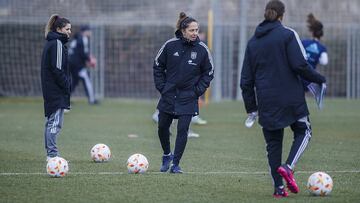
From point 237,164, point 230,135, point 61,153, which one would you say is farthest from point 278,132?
point 230,135

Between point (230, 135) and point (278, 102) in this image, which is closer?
point (278, 102)

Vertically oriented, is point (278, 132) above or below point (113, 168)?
above

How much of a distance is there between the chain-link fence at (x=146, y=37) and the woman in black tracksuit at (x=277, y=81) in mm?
17086

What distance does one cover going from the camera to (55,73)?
10.8 m

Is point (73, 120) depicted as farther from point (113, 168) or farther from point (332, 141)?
point (113, 168)

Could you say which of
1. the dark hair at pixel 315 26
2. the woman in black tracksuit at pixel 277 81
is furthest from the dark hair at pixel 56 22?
the dark hair at pixel 315 26

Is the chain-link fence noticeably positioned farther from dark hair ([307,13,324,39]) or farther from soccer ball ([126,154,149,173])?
soccer ball ([126,154,149,173])

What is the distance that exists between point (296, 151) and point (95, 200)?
80.3 inches

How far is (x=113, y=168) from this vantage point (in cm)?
1080

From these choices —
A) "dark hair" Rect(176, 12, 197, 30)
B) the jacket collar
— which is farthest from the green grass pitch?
"dark hair" Rect(176, 12, 197, 30)

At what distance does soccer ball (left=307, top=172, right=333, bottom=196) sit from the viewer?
849cm

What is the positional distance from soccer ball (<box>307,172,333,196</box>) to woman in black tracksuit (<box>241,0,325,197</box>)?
18 cm

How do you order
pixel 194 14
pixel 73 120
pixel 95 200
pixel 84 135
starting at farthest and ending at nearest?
pixel 194 14 → pixel 73 120 → pixel 84 135 → pixel 95 200

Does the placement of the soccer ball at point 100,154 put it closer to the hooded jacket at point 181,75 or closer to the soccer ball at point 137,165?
the soccer ball at point 137,165
